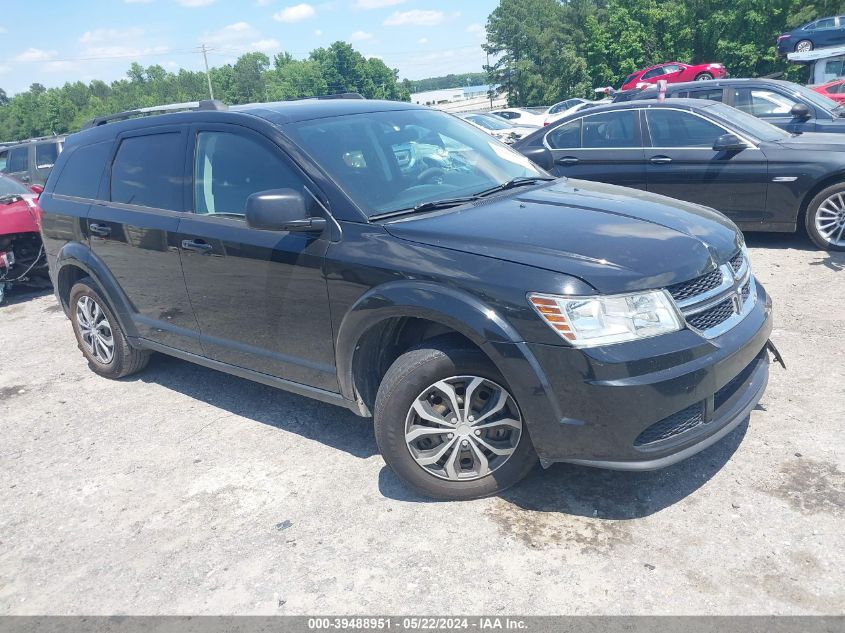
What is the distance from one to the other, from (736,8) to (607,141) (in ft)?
130

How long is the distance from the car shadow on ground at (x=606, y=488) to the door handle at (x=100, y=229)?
266 centimetres

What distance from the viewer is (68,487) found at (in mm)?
3924

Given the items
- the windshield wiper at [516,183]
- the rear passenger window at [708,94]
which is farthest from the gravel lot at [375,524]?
the rear passenger window at [708,94]

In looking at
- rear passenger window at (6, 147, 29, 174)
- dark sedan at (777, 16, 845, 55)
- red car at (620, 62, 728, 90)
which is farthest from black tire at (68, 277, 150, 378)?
dark sedan at (777, 16, 845, 55)

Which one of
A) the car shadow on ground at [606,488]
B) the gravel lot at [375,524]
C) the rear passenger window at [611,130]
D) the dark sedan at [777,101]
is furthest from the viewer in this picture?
the dark sedan at [777,101]

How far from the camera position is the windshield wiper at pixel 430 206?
138 inches

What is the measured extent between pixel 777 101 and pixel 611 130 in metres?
2.80

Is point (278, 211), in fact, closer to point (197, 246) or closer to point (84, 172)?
point (197, 246)

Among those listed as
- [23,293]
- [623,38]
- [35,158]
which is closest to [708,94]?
[23,293]

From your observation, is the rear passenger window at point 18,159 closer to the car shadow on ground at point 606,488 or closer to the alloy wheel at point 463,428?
the car shadow on ground at point 606,488

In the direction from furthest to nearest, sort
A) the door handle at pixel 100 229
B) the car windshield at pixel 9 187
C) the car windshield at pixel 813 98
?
1. the car windshield at pixel 813 98
2. the car windshield at pixel 9 187
3. the door handle at pixel 100 229

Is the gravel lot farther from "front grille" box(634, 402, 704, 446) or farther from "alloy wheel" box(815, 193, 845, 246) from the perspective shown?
"alloy wheel" box(815, 193, 845, 246)

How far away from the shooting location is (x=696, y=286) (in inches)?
120

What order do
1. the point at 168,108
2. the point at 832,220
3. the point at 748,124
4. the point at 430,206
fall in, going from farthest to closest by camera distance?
the point at 748,124
the point at 832,220
the point at 168,108
the point at 430,206
